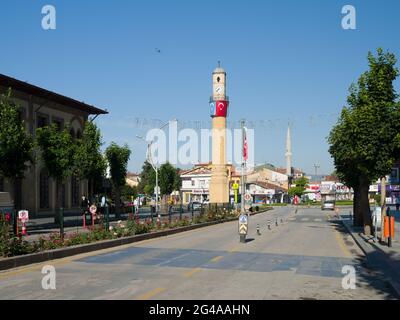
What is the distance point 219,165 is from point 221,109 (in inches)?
298

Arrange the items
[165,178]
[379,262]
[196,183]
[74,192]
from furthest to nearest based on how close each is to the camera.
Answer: [196,183], [165,178], [74,192], [379,262]

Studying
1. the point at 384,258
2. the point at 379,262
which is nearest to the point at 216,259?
the point at 379,262

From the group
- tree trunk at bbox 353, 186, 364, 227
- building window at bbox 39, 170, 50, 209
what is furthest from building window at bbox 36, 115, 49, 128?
tree trunk at bbox 353, 186, 364, 227

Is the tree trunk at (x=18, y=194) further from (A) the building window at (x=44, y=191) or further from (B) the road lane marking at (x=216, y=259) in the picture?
(B) the road lane marking at (x=216, y=259)

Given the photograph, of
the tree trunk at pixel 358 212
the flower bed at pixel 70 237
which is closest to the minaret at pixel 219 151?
the tree trunk at pixel 358 212

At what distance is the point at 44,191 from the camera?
4475 centimetres

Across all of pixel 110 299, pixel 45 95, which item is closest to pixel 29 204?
pixel 45 95

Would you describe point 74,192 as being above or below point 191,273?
above

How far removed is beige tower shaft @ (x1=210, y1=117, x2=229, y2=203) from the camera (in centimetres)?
7131

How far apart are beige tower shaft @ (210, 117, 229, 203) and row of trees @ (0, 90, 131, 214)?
113 ft

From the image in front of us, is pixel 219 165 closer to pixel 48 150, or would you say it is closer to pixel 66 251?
pixel 48 150

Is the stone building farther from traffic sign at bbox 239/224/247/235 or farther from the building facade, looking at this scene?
the building facade

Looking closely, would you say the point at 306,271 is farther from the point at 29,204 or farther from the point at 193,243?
the point at 29,204
